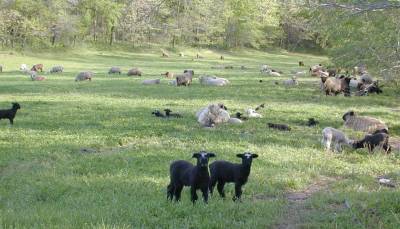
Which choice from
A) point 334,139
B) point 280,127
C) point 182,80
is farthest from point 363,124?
point 182,80

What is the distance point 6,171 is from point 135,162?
9.81 feet

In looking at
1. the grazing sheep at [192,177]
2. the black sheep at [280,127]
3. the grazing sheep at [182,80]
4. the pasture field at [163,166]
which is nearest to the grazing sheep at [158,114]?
the pasture field at [163,166]

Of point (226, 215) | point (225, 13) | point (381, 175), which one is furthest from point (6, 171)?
point (225, 13)

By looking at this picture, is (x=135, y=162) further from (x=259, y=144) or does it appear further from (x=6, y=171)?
(x=259, y=144)

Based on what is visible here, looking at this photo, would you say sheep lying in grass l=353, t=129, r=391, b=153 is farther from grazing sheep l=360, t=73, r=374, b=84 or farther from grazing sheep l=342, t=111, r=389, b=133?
grazing sheep l=360, t=73, r=374, b=84

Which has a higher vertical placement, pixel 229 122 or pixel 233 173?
pixel 233 173

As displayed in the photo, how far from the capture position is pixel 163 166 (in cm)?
1183

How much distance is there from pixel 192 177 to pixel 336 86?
76.4 ft

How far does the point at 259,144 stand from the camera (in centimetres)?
1484

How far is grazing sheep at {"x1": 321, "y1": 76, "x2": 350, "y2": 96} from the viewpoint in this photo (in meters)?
29.9

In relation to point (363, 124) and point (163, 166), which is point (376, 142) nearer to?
point (363, 124)

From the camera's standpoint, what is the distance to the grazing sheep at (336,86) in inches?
1178

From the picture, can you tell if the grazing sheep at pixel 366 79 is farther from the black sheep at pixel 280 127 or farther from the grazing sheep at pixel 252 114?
the black sheep at pixel 280 127

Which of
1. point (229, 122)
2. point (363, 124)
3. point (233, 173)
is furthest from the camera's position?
point (229, 122)
